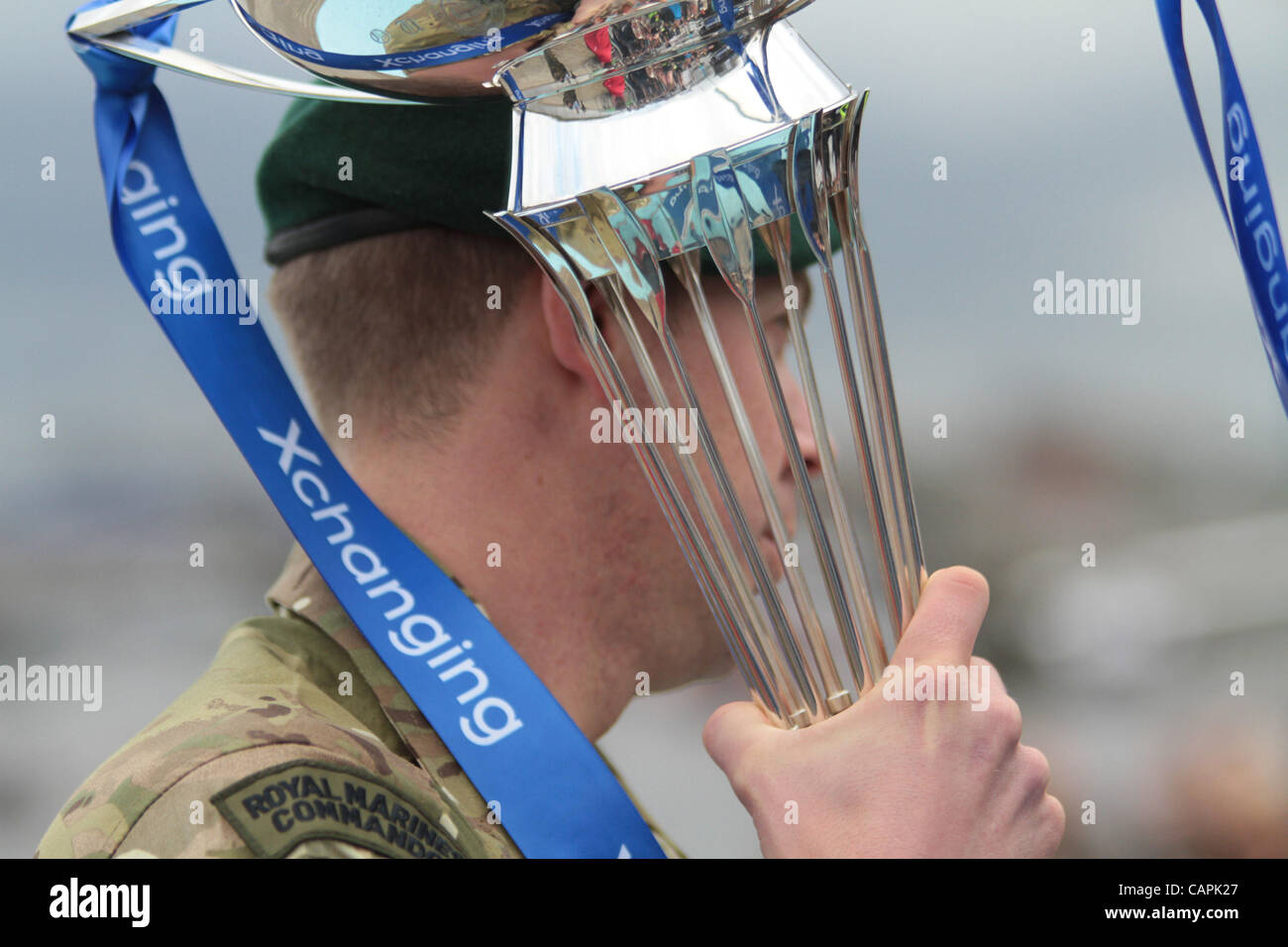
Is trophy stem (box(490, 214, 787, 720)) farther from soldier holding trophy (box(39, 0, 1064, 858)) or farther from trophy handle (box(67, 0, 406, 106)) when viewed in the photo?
trophy handle (box(67, 0, 406, 106))

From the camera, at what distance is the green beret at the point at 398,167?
0.99 meters

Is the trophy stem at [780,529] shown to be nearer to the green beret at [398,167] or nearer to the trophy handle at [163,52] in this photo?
the green beret at [398,167]

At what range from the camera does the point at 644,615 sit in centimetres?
112

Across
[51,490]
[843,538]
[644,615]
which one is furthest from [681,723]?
[843,538]

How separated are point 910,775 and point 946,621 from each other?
0.11 m

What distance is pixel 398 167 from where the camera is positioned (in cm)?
100

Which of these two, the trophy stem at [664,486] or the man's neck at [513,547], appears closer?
the trophy stem at [664,486]

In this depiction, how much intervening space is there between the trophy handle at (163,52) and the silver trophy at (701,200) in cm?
10

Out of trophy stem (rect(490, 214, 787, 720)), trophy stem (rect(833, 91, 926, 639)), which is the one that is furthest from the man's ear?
trophy stem (rect(833, 91, 926, 639))

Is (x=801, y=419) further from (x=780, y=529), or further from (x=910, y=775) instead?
(x=910, y=775)

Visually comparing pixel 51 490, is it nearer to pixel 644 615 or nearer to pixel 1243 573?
pixel 644 615

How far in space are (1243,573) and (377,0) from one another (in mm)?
5054

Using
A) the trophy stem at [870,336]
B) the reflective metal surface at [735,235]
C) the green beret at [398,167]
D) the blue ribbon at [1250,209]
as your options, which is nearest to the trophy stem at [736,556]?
the reflective metal surface at [735,235]

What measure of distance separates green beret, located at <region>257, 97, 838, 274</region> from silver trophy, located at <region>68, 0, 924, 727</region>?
14 centimetres
